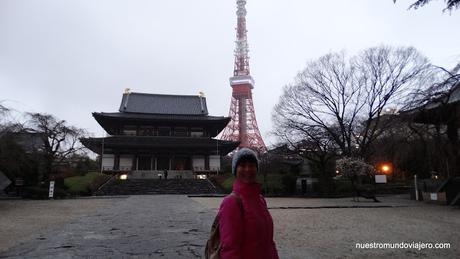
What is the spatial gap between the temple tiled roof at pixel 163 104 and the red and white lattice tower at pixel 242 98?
39.4ft

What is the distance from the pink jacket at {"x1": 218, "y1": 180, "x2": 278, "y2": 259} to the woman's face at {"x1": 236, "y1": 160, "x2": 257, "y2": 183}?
10cm

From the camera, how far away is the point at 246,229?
7.11 feet

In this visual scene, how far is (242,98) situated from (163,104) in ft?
70.0

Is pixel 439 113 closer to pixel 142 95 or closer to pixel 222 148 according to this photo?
pixel 222 148

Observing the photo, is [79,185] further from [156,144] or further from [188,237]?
[188,237]

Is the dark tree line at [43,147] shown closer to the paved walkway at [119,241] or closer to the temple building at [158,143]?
the temple building at [158,143]

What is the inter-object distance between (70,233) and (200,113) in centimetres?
3396

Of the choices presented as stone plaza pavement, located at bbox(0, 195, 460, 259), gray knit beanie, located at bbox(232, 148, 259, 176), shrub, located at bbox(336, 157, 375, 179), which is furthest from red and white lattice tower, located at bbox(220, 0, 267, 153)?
gray knit beanie, located at bbox(232, 148, 259, 176)

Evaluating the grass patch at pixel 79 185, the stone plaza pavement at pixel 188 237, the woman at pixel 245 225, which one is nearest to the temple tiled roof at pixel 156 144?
the grass patch at pixel 79 185

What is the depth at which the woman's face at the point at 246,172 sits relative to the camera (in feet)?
7.82

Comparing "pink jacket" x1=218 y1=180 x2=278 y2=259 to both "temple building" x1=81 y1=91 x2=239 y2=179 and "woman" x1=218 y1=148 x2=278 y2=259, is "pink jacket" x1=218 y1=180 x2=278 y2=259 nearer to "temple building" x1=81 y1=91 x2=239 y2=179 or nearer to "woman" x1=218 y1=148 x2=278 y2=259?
"woman" x1=218 y1=148 x2=278 y2=259

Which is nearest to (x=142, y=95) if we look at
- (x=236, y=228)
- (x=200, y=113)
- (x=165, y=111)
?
(x=165, y=111)

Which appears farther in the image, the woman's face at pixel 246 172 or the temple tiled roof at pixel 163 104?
the temple tiled roof at pixel 163 104

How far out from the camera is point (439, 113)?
1363 centimetres
